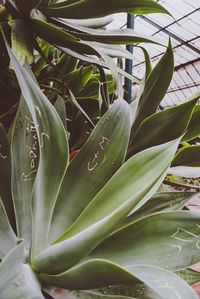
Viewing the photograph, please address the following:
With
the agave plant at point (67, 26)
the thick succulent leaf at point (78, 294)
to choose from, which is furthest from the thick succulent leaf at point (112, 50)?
the thick succulent leaf at point (78, 294)

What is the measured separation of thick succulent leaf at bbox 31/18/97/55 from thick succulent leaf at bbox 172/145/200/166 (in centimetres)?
30

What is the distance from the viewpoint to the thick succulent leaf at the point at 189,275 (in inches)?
17.6

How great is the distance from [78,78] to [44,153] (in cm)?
46

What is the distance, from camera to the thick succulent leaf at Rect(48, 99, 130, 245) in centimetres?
47

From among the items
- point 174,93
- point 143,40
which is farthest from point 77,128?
point 174,93

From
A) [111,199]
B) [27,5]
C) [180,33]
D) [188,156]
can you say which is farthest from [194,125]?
[180,33]

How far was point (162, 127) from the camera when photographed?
0.59 m

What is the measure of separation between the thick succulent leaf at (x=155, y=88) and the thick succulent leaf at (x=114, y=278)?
0.32m

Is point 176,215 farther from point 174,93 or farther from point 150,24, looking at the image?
point 174,93

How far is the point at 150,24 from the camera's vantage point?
9930mm

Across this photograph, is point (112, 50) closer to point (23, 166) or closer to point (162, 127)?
point (162, 127)

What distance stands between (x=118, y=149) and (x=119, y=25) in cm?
1065

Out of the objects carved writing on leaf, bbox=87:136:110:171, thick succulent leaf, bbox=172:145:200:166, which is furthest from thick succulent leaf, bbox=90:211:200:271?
thick succulent leaf, bbox=172:145:200:166

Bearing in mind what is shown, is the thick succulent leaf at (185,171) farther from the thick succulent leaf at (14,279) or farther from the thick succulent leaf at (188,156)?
the thick succulent leaf at (14,279)
